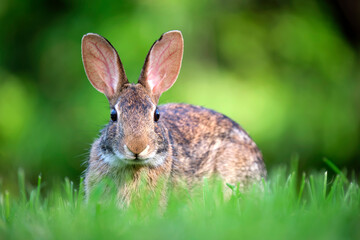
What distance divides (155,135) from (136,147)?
0.29m

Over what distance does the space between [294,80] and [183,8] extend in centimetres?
208

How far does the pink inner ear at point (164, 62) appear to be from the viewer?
4.30m

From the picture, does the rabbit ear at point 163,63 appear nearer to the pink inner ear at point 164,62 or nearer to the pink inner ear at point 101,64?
the pink inner ear at point 164,62

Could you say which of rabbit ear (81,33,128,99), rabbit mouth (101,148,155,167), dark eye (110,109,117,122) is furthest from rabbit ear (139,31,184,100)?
rabbit mouth (101,148,155,167)

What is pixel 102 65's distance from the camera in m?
4.29

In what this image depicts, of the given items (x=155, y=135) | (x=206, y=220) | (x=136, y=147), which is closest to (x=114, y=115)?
(x=155, y=135)

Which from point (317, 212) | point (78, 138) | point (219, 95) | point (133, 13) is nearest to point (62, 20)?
point (133, 13)

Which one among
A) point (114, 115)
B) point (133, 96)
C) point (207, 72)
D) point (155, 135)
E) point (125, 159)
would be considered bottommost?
point (125, 159)

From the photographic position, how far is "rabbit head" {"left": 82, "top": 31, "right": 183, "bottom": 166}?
3740 mm

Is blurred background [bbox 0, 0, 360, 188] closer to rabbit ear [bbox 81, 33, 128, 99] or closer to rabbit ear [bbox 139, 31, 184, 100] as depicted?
rabbit ear [bbox 139, 31, 184, 100]

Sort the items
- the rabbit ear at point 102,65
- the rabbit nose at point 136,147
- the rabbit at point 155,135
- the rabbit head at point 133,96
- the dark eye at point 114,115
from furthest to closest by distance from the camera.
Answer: the rabbit ear at point 102,65 < the dark eye at point 114,115 < the rabbit at point 155,135 < the rabbit head at point 133,96 < the rabbit nose at point 136,147

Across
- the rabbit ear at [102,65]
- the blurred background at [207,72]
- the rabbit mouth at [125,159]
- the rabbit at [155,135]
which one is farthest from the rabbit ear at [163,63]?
the blurred background at [207,72]

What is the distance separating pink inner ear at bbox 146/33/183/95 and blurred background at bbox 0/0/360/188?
7.92 ft

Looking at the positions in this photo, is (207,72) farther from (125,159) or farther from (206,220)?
(206,220)
